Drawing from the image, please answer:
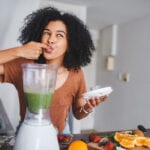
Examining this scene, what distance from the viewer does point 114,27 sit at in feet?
9.25

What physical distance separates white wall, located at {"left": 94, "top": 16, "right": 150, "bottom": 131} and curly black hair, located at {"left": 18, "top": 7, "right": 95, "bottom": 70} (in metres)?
1.47

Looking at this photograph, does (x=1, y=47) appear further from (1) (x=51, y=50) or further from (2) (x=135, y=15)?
(2) (x=135, y=15)

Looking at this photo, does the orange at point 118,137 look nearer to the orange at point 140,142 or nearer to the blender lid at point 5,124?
the orange at point 140,142

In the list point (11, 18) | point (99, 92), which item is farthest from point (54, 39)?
point (11, 18)

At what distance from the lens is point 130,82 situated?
2555 millimetres

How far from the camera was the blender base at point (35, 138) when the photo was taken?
585 mm

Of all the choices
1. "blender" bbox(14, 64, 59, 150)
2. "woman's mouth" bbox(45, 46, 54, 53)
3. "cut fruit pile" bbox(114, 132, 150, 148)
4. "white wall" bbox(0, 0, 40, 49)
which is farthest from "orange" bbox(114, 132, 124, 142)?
"white wall" bbox(0, 0, 40, 49)

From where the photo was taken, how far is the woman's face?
Answer: 81cm

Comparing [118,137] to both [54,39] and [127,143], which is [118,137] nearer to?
[127,143]

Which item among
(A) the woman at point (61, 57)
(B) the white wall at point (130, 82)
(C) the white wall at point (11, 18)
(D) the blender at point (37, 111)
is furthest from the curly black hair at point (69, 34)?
(B) the white wall at point (130, 82)

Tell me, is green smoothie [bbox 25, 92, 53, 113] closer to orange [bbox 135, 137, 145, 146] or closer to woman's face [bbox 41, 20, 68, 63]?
woman's face [bbox 41, 20, 68, 63]

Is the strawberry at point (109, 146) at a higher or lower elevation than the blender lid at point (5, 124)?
higher

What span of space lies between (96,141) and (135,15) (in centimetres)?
187

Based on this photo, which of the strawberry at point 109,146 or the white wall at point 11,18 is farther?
the white wall at point 11,18
